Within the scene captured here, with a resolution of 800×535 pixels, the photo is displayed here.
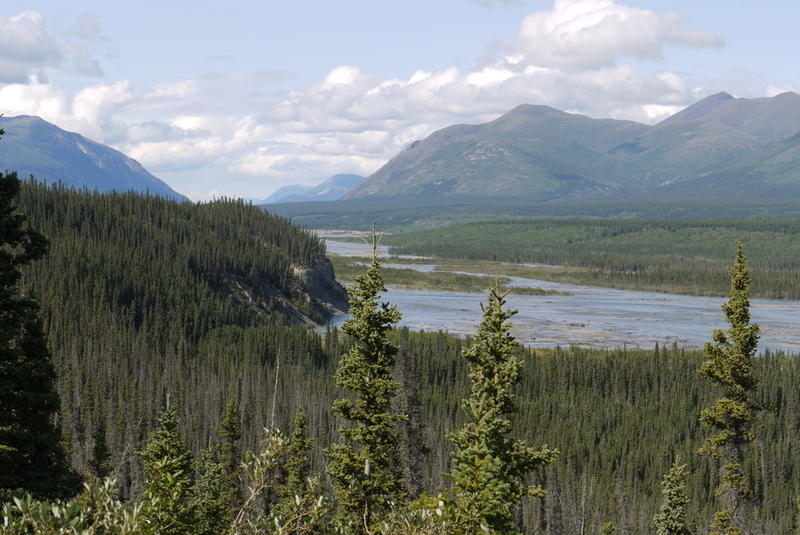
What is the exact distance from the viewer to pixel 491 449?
23359mm

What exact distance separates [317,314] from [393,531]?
183613mm

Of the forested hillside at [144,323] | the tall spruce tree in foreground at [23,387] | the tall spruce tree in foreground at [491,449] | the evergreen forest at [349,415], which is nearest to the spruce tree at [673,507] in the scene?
the evergreen forest at [349,415]

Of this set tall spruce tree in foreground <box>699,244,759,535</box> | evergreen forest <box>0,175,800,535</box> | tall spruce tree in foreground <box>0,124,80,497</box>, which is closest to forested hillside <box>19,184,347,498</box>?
evergreen forest <box>0,175,800,535</box>

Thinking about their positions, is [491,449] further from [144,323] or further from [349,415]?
[144,323]

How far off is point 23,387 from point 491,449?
15331mm

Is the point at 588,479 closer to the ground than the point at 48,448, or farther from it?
closer to the ground

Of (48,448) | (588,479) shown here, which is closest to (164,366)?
(588,479)

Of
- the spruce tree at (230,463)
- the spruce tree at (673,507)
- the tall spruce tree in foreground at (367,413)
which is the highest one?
the tall spruce tree in foreground at (367,413)

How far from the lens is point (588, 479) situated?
9538 centimetres

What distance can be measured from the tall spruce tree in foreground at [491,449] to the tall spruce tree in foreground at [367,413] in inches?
237

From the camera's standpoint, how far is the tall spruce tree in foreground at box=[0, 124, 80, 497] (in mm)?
24922

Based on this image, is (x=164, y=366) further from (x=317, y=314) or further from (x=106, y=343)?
(x=317, y=314)

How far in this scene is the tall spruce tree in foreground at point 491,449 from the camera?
74.4 ft

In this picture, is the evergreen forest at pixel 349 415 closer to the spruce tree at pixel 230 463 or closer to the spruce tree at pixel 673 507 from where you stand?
the spruce tree at pixel 673 507
